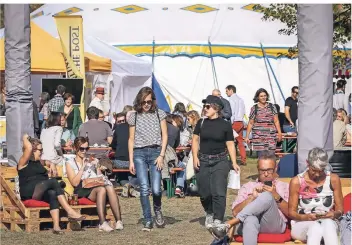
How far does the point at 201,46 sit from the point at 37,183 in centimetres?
1811

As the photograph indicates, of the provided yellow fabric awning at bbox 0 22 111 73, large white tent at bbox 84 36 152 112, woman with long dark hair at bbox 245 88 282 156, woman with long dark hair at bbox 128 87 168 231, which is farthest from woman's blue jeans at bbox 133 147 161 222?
large white tent at bbox 84 36 152 112

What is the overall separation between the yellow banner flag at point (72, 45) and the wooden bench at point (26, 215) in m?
9.50

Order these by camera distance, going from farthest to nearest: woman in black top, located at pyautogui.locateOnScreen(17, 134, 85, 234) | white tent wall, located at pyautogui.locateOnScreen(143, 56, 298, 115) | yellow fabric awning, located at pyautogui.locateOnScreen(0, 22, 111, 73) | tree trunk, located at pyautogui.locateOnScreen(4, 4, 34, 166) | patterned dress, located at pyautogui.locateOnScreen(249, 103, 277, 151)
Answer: white tent wall, located at pyautogui.locateOnScreen(143, 56, 298, 115) < yellow fabric awning, located at pyautogui.locateOnScreen(0, 22, 111, 73) < patterned dress, located at pyautogui.locateOnScreen(249, 103, 277, 151) < tree trunk, located at pyautogui.locateOnScreen(4, 4, 34, 166) < woman in black top, located at pyautogui.locateOnScreen(17, 134, 85, 234)

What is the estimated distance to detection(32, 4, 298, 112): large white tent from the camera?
91.8 feet

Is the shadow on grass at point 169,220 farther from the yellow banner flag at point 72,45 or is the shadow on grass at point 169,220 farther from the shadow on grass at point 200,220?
the yellow banner flag at point 72,45

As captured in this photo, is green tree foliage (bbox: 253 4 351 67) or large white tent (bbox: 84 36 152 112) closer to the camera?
green tree foliage (bbox: 253 4 351 67)

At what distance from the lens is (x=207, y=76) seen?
28094 mm

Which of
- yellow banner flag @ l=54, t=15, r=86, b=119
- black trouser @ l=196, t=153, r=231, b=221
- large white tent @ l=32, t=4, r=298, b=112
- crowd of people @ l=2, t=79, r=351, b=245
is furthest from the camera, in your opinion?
large white tent @ l=32, t=4, r=298, b=112

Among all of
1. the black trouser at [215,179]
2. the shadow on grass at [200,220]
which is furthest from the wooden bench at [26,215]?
the black trouser at [215,179]

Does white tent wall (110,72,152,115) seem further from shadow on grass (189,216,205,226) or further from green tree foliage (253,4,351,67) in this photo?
shadow on grass (189,216,205,226)

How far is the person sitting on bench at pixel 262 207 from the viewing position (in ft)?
26.0

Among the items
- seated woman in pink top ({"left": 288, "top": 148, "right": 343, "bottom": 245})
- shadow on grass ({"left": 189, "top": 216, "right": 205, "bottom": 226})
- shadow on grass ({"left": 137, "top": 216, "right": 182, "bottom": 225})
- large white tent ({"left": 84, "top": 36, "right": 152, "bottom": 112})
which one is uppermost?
large white tent ({"left": 84, "top": 36, "right": 152, "bottom": 112})

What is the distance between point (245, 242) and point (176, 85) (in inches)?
797

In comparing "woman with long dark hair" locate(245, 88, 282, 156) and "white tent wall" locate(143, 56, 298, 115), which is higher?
"white tent wall" locate(143, 56, 298, 115)
